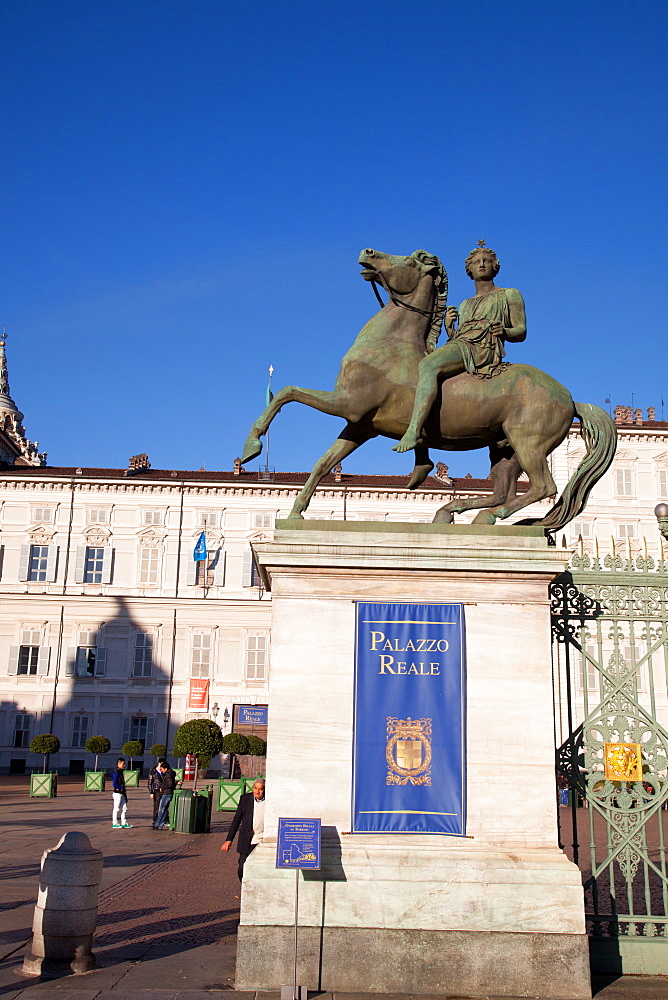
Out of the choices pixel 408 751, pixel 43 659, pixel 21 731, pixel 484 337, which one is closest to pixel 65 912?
pixel 408 751

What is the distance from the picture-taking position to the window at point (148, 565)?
1889 inches

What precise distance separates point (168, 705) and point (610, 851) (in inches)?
1608

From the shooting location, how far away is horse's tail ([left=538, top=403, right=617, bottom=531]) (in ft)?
26.9

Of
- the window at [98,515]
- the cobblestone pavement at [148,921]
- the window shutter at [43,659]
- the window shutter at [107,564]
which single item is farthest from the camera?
the window at [98,515]

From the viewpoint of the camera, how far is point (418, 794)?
7020 millimetres

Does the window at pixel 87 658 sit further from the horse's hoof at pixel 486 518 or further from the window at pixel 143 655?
the horse's hoof at pixel 486 518

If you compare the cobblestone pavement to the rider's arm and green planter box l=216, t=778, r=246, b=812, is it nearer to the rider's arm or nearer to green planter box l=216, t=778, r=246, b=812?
green planter box l=216, t=778, r=246, b=812

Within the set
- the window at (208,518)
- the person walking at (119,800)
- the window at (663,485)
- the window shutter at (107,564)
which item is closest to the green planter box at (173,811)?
the person walking at (119,800)

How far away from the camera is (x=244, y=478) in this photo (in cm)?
4925

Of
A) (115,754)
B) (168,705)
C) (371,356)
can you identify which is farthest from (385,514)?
(371,356)

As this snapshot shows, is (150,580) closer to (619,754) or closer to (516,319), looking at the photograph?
(516,319)

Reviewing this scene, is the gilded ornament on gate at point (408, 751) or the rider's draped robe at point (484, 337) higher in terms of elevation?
the rider's draped robe at point (484, 337)

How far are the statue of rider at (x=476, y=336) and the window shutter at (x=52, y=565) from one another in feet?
139

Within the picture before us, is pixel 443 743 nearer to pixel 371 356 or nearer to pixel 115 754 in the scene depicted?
pixel 371 356
